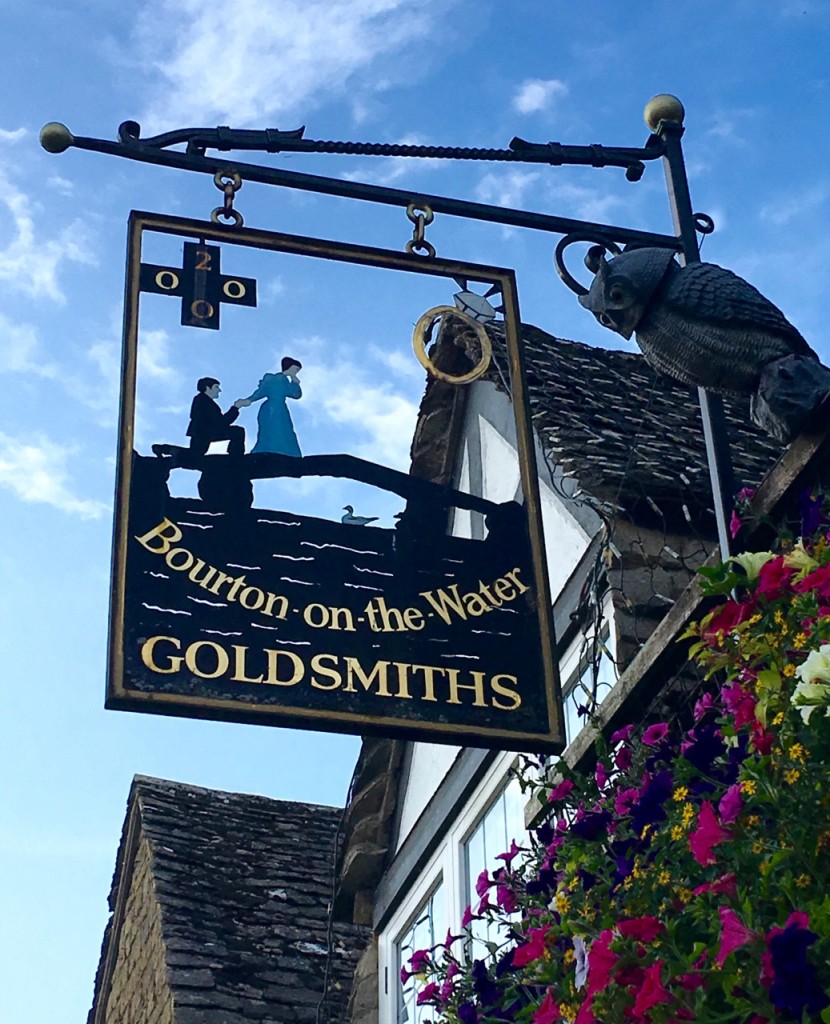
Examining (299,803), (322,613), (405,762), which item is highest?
(299,803)

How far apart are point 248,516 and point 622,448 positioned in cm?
274

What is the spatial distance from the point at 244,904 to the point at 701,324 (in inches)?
236

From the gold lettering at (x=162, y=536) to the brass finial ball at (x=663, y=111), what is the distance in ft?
6.76

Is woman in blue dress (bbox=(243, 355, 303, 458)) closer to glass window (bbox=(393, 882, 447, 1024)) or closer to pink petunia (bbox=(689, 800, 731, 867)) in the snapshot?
pink petunia (bbox=(689, 800, 731, 867))

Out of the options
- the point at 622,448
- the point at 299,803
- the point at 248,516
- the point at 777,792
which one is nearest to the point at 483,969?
the point at 248,516

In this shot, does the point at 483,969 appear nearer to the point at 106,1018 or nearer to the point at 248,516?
the point at 248,516

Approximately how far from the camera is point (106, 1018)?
11.7 metres

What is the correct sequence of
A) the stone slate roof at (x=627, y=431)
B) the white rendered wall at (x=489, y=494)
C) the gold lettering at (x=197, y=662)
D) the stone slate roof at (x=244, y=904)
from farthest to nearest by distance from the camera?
the stone slate roof at (x=244, y=904)
the white rendered wall at (x=489, y=494)
the stone slate roof at (x=627, y=431)
the gold lettering at (x=197, y=662)

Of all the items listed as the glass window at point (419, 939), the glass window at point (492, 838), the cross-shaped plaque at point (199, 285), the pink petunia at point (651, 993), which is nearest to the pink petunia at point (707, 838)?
the pink petunia at point (651, 993)

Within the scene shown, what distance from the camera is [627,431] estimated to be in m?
7.59

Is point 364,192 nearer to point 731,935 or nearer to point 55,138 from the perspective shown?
point 55,138

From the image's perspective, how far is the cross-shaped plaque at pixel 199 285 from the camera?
16.9 ft

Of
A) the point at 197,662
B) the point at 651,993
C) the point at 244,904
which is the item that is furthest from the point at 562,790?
the point at 244,904

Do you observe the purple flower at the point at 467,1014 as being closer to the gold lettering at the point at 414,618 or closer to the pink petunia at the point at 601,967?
the gold lettering at the point at 414,618
